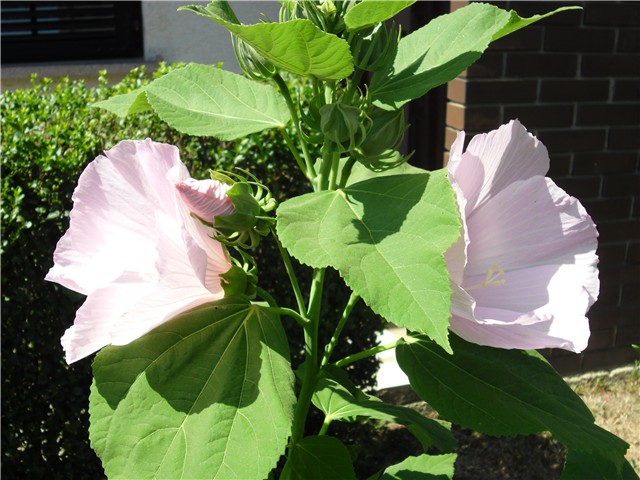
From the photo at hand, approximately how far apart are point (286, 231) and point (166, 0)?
414 cm

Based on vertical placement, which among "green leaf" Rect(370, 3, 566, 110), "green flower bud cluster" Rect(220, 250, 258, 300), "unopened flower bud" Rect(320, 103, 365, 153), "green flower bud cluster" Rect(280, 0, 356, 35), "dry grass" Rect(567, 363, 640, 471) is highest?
"green flower bud cluster" Rect(280, 0, 356, 35)

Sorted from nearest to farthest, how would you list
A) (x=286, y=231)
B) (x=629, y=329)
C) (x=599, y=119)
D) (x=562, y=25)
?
(x=286, y=231), (x=562, y=25), (x=599, y=119), (x=629, y=329)

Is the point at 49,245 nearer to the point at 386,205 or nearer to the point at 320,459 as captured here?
the point at 320,459

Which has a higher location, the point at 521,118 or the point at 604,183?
the point at 521,118

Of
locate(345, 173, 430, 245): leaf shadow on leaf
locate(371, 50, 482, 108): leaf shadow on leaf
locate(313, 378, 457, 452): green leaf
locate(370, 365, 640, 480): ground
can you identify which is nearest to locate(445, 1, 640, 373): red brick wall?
locate(370, 365, 640, 480): ground

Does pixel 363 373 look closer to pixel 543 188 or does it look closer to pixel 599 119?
pixel 599 119

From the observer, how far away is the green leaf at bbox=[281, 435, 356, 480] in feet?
3.40

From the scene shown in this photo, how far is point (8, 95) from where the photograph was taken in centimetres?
248

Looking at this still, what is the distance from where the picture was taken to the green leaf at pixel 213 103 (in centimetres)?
93

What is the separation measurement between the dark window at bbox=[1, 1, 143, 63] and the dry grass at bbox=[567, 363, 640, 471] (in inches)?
122

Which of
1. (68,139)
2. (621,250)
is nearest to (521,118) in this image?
(621,250)

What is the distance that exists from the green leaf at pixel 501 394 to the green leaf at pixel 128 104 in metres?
0.44

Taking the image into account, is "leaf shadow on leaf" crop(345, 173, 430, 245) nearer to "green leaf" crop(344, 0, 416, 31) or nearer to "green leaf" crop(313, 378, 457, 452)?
"green leaf" crop(344, 0, 416, 31)

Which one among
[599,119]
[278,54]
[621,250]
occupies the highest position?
[278,54]
